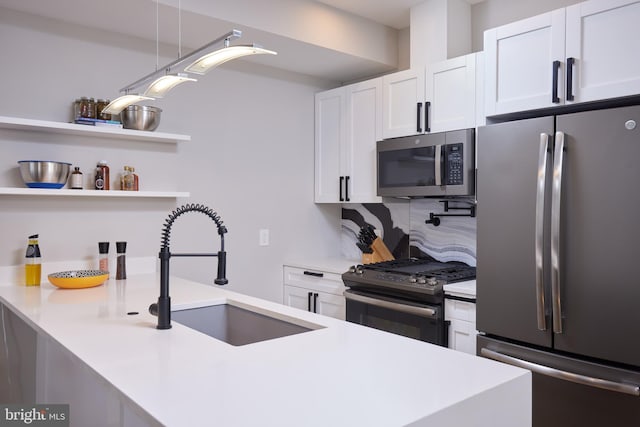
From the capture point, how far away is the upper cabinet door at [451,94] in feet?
9.22

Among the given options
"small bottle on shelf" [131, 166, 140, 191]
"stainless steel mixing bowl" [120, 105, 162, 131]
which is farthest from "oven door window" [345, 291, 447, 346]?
"stainless steel mixing bowl" [120, 105, 162, 131]

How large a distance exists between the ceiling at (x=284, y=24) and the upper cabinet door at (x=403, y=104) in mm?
339

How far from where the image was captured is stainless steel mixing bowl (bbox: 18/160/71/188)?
246 cm

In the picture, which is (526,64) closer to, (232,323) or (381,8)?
(381,8)

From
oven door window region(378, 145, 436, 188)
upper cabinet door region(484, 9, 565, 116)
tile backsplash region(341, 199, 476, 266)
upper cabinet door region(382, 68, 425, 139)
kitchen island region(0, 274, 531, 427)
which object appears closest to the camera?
kitchen island region(0, 274, 531, 427)

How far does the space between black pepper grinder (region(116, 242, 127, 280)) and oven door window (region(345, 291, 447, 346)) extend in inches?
51.7

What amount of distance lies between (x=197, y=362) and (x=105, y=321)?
62cm

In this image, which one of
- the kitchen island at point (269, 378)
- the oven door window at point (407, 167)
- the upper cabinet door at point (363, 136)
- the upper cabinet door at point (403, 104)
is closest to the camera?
the kitchen island at point (269, 378)

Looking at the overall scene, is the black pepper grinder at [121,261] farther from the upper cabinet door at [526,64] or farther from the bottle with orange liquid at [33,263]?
the upper cabinet door at [526,64]

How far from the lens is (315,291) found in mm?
3482

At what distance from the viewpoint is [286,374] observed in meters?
1.21

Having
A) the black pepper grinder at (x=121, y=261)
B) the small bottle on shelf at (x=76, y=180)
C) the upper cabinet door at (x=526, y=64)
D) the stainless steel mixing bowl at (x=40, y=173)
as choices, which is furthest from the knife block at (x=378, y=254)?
the stainless steel mixing bowl at (x=40, y=173)

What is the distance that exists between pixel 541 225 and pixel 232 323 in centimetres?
140

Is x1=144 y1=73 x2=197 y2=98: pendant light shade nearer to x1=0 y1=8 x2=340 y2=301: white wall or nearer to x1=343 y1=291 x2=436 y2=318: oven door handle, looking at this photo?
x1=0 y1=8 x2=340 y2=301: white wall
